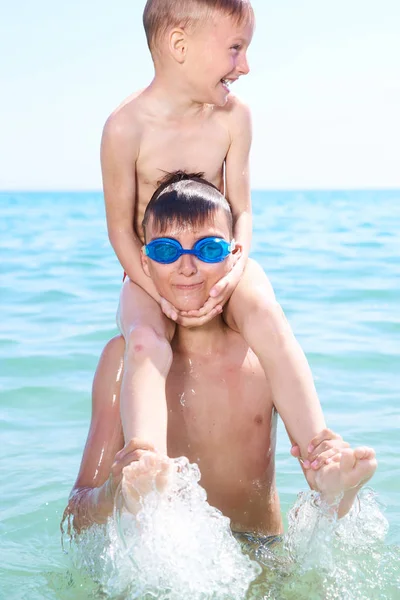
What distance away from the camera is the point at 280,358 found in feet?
9.70

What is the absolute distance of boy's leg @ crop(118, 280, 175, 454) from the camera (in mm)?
2727

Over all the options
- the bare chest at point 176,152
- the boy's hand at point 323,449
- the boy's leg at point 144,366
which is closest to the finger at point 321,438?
the boy's hand at point 323,449

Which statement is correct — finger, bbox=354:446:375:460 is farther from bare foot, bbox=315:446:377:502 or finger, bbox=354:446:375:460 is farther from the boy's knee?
the boy's knee

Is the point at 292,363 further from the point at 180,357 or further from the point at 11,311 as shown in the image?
the point at 11,311

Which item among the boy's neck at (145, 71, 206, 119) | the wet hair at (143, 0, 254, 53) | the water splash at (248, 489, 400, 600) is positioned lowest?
the water splash at (248, 489, 400, 600)

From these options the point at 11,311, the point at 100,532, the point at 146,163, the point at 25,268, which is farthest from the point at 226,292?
the point at 25,268

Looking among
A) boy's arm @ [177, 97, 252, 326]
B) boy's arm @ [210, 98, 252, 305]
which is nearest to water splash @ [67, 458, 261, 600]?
boy's arm @ [177, 97, 252, 326]

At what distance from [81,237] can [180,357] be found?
52.2 feet

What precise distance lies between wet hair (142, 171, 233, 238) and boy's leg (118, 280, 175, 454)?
0.90 feet

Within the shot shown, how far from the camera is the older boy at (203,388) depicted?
10.2 ft

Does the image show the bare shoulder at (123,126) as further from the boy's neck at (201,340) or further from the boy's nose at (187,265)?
the boy's neck at (201,340)

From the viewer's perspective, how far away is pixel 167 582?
2.68m

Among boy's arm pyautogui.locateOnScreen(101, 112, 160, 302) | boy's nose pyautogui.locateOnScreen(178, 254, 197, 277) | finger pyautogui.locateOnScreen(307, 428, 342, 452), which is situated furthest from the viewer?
boy's arm pyautogui.locateOnScreen(101, 112, 160, 302)

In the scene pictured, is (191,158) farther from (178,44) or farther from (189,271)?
(189,271)
